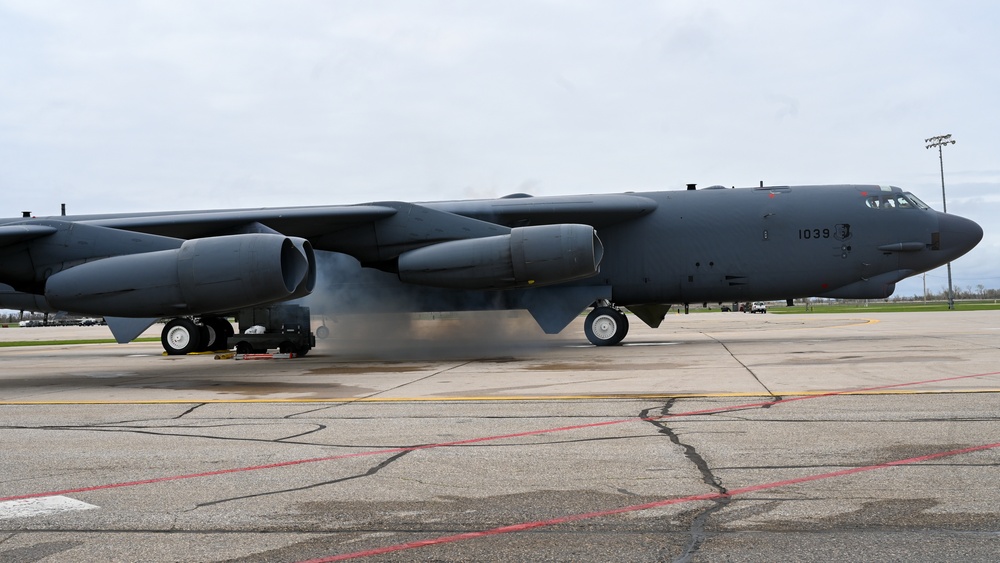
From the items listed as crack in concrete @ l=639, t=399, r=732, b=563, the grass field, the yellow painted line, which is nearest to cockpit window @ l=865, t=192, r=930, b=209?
the yellow painted line

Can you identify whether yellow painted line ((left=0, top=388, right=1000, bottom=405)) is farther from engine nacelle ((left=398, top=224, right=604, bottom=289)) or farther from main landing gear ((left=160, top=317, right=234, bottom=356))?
main landing gear ((left=160, top=317, right=234, bottom=356))

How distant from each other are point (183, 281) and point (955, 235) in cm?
1561

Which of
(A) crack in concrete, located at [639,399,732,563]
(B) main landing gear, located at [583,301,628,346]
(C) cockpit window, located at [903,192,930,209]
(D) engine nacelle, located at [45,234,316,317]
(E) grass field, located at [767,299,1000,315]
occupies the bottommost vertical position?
(E) grass field, located at [767,299,1000,315]

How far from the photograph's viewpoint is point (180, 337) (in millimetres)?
21250

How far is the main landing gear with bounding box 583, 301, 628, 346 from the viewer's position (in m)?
19.6

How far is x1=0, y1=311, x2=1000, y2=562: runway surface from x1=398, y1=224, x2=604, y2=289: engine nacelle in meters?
4.66

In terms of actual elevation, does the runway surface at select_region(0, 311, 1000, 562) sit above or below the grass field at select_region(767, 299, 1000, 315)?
above

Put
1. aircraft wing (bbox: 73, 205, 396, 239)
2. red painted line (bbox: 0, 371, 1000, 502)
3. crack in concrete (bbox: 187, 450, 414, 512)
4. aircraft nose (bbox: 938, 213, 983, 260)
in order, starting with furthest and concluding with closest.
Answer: aircraft nose (bbox: 938, 213, 983, 260), aircraft wing (bbox: 73, 205, 396, 239), red painted line (bbox: 0, 371, 1000, 502), crack in concrete (bbox: 187, 450, 414, 512)

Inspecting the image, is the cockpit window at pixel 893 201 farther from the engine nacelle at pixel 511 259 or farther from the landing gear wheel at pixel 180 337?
the landing gear wheel at pixel 180 337

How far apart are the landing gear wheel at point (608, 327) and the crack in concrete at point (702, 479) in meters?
11.4

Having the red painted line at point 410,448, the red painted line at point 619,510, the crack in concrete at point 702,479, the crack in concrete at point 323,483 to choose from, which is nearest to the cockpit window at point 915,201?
the red painted line at point 410,448

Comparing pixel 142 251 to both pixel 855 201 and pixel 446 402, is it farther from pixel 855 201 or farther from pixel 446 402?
pixel 855 201

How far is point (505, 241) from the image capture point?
1691cm

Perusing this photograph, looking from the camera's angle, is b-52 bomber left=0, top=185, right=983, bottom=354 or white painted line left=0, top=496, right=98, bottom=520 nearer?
white painted line left=0, top=496, right=98, bottom=520
